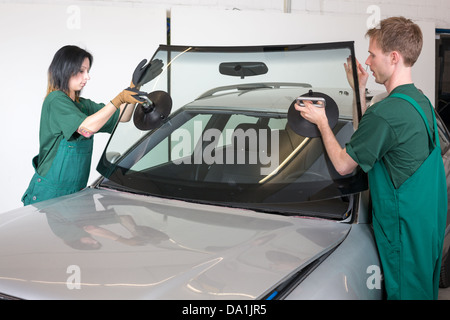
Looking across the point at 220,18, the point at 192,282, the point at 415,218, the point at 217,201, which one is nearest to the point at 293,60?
the point at 217,201

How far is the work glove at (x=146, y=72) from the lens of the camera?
209 cm

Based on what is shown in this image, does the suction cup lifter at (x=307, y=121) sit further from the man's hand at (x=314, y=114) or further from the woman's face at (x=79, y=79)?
the woman's face at (x=79, y=79)

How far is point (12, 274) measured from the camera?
129 centimetres

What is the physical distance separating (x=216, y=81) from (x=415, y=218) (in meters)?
0.93

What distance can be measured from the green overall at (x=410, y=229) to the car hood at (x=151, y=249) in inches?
5.8

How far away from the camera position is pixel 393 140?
1616 millimetres

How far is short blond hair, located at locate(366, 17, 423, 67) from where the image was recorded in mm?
1690

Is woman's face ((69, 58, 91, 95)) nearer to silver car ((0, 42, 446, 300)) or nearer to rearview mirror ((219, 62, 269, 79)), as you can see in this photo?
silver car ((0, 42, 446, 300))

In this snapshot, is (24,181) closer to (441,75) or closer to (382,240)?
(382,240)

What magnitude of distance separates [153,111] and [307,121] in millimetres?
701

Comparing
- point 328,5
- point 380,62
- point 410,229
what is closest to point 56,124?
point 380,62

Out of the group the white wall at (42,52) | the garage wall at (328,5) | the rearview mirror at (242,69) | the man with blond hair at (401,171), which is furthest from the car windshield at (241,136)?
the garage wall at (328,5)

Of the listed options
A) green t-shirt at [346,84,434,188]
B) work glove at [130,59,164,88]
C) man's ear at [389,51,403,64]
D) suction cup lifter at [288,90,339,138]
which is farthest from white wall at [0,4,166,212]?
green t-shirt at [346,84,434,188]

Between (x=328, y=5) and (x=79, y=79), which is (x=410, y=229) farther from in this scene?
(x=328, y=5)
